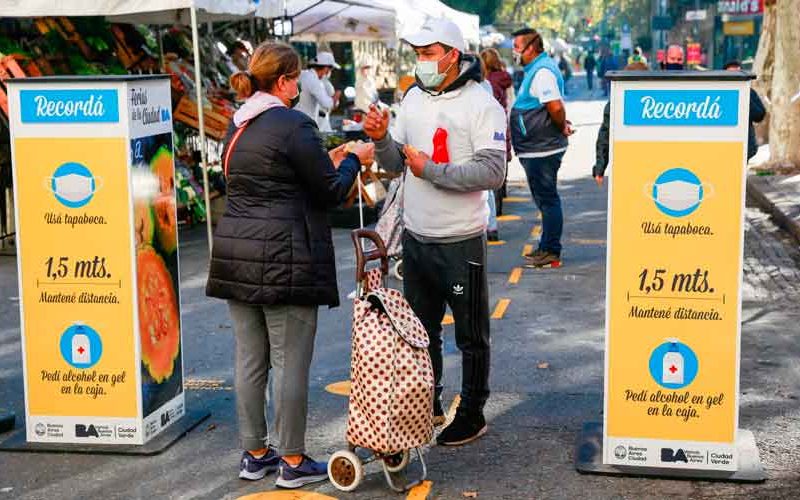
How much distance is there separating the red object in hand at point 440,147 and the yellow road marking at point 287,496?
1600 mm

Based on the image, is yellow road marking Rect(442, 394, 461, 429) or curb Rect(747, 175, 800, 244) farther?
curb Rect(747, 175, 800, 244)

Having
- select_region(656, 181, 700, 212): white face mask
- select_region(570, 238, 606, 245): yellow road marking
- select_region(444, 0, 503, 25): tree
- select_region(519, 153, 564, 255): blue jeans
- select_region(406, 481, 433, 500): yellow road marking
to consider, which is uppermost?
select_region(444, 0, 503, 25): tree

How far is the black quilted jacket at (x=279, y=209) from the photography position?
502 cm

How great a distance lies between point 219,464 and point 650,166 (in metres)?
Result: 2.41

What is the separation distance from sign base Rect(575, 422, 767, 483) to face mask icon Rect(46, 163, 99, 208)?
2.61 metres

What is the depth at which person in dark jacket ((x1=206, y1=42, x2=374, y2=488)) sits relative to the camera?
16.5 ft

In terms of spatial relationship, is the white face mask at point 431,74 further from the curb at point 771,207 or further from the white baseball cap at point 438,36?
the curb at point 771,207

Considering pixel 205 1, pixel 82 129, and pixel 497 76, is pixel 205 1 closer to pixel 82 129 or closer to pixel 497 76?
pixel 497 76

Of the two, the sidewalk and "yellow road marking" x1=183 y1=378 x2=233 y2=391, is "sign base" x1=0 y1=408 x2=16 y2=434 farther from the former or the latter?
the sidewalk

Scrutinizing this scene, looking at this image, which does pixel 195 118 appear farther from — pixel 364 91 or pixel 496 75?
pixel 364 91

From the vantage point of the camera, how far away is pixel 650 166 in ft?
16.7

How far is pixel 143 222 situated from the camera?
5.78 metres

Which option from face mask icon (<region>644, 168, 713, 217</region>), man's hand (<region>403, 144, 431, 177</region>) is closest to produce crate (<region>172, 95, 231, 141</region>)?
man's hand (<region>403, 144, 431, 177</region>)

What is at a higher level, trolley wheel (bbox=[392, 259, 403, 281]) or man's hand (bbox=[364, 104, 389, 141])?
man's hand (bbox=[364, 104, 389, 141])
